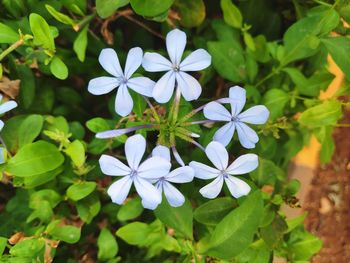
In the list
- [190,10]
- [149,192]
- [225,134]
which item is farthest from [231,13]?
[149,192]

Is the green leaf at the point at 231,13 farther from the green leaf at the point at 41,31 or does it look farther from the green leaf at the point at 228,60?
the green leaf at the point at 41,31

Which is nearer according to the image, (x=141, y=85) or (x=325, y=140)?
(x=141, y=85)

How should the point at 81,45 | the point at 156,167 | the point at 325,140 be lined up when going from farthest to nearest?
1. the point at 325,140
2. the point at 81,45
3. the point at 156,167

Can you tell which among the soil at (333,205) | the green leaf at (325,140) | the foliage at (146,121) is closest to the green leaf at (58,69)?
the foliage at (146,121)

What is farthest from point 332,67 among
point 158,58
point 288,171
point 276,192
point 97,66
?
point 158,58

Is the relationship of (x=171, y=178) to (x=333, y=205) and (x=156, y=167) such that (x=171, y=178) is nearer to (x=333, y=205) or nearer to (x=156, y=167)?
(x=156, y=167)

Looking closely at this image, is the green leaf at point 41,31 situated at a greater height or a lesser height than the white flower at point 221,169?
greater

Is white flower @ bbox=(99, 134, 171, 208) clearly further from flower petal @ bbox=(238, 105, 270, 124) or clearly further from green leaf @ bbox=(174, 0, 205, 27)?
green leaf @ bbox=(174, 0, 205, 27)
